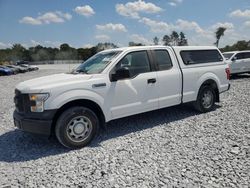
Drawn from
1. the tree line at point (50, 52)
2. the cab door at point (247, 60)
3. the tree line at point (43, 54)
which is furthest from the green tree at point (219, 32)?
the cab door at point (247, 60)

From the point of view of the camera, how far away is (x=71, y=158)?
3.96 meters

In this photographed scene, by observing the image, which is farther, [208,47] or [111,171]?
[208,47]

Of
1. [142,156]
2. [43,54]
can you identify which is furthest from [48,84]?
[43,54]

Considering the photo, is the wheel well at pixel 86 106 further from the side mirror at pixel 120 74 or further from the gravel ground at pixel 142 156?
the side mirror at pixel 120 74

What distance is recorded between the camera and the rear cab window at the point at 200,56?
596 cm

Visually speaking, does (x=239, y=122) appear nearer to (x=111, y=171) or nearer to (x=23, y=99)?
(x=111, y=171)

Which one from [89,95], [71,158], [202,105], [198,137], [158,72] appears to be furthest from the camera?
[202,105]

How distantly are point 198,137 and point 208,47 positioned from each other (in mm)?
3136

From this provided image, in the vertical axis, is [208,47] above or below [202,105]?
above

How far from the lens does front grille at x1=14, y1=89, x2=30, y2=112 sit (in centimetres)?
409

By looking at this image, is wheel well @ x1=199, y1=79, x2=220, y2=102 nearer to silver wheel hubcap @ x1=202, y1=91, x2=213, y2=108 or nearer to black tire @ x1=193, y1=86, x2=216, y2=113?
black tire @ x1=193, y1=86, x2=216, y2=113

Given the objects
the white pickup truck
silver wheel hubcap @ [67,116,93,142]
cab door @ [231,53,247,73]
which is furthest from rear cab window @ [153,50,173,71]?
cab door @ [231,53,247,73]

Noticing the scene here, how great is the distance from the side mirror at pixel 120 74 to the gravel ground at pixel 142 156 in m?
1.31

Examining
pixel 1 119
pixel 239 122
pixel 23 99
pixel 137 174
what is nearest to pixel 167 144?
pixel 137 174
